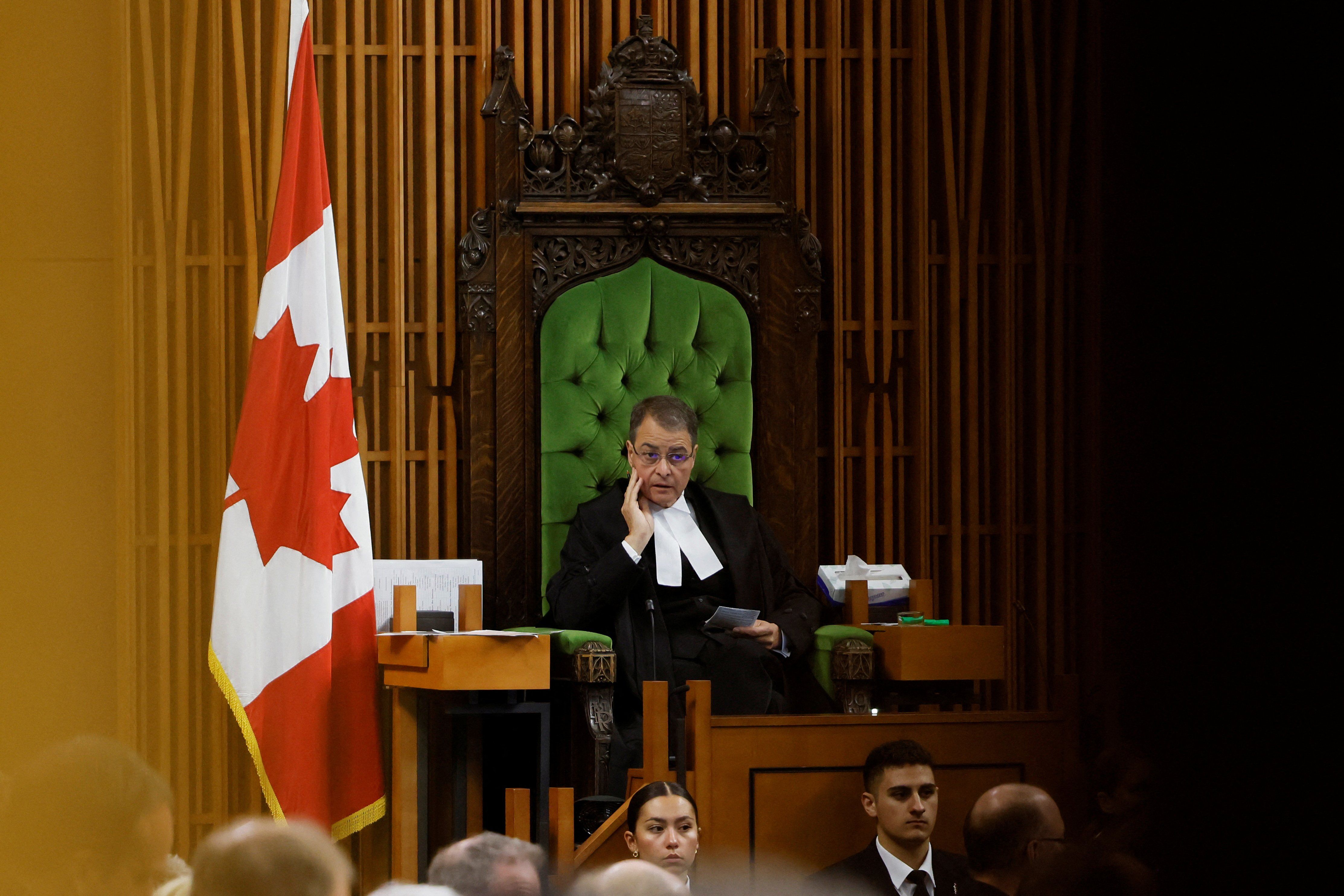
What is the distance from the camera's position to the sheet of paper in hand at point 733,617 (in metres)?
Answer: 3.56

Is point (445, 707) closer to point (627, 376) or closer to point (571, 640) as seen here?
point (571, 640)

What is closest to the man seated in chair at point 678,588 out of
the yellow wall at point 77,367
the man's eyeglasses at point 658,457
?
the man's eyeglasses at point 658,457

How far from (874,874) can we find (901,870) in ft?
0.18

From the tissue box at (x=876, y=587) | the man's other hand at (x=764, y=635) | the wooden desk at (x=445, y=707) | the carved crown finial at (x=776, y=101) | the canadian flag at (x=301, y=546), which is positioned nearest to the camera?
the wooden desk at (x=445, y=707)

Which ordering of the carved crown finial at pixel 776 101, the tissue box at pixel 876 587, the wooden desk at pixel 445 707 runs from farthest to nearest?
the carved crown finial at pixel 776 101, the tissue box at pixel 876 587, the wooden desk at pixel 445 707

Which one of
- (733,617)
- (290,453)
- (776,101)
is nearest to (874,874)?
(733,617)

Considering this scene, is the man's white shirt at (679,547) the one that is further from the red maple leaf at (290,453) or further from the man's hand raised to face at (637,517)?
the red maple leaf at (290,453)

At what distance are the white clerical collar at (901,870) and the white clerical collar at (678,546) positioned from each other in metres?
1.35

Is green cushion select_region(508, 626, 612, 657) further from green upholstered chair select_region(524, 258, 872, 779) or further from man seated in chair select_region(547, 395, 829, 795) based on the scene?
green upholstered chair select_region(524, 258, 872, 779)

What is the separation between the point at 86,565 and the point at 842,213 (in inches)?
108

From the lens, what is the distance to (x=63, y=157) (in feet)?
14.9

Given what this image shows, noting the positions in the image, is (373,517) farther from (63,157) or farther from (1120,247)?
(1120,247)

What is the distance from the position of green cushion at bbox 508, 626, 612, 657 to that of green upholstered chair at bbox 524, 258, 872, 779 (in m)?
0.60

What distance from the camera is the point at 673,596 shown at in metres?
3.89
